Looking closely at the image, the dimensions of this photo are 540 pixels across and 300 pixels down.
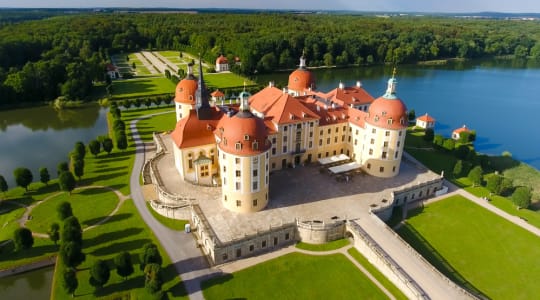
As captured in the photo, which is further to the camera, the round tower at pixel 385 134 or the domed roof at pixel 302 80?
the domed roof at pixel 302 80

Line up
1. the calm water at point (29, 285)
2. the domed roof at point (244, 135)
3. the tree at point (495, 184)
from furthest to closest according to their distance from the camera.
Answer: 1. the tree at point (495, 184)
2. the domed roof at point (244, 135)
3. the calm water at point (29, 285)

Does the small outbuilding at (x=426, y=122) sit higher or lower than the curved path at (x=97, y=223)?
higher

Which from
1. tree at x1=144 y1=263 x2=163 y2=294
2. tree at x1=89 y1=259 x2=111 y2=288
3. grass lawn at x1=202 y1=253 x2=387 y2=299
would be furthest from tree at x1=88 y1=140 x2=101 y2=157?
grass lawn at x1=202 y1=253 x2=387 y2=299

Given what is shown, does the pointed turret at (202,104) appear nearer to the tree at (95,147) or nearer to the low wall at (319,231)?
the low wall at (319,231)

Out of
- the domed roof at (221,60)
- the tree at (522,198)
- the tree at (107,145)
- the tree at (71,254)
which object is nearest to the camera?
the tree at (71,254)

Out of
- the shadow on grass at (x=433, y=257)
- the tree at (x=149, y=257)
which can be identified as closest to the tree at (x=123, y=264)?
the tree at (x=149, y=257)

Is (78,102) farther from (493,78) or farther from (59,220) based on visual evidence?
(493,78)

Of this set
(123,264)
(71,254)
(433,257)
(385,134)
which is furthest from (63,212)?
(385,134)

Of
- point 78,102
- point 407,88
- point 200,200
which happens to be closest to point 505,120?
point 407,88
